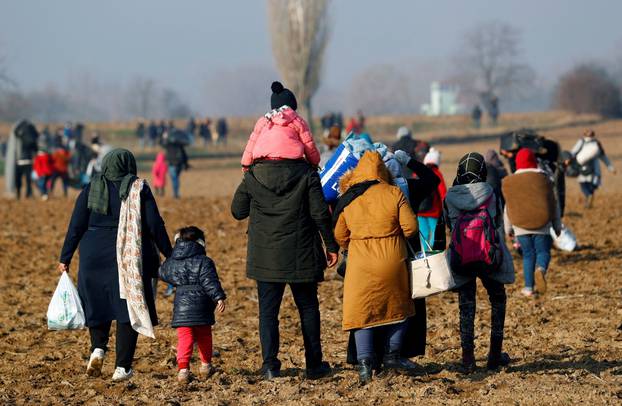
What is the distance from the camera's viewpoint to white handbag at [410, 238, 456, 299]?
277 inches

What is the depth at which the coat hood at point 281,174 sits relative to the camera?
703 centimetres

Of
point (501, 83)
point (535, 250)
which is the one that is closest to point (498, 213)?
point (535, 250)

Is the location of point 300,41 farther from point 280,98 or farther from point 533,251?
point 280,98

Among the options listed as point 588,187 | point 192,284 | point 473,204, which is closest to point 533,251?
point 473,204

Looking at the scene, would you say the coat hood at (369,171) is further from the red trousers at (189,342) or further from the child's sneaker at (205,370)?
the child's sneaker at (205,370)

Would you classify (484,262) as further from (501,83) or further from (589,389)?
(501,83)

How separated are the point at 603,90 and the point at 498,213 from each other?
66.4 meters

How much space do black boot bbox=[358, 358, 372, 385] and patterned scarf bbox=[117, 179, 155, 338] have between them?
57.9 inches

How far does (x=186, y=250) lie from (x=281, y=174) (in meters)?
0.89

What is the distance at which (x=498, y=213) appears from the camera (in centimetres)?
768

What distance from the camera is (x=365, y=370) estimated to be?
23.2 feet

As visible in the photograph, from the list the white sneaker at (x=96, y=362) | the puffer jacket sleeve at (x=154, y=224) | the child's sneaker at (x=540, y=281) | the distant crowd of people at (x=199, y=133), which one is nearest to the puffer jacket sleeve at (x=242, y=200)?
the puffer jacket sleeve at (x=154, y=224)

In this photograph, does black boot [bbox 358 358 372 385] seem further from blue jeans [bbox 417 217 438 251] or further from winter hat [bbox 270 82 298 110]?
winter hat [bbox 270 82 298 110]

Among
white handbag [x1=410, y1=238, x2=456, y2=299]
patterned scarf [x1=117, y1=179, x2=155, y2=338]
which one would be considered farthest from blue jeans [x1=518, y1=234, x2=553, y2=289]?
patterned scarf [x1=117, y1=179, x2=155, y2=338]
